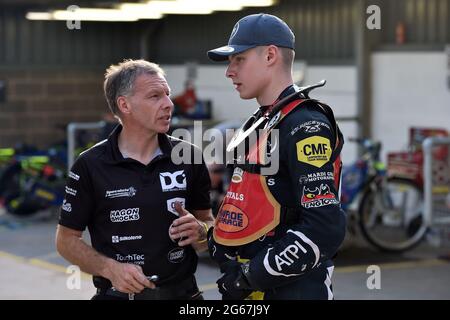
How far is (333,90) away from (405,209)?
269cm

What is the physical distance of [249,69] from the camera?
3340mm

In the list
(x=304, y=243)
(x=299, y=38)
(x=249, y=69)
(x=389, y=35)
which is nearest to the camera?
(x=304, y=243)

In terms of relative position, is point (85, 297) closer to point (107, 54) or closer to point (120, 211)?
point (120, 211)

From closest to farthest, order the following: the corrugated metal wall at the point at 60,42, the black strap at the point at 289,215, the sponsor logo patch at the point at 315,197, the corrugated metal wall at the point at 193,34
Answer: the sponsor logo patch at the point at 315,197, the black strap at the point at 289,215, the corrugated metal wall at the point at 193,34, the corrugated metal wall at the point at 60,42

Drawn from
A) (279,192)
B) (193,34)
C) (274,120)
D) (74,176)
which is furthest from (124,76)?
(193,34)

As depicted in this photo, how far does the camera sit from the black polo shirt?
3.84m

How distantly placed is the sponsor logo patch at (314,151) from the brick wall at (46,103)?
1251 cm

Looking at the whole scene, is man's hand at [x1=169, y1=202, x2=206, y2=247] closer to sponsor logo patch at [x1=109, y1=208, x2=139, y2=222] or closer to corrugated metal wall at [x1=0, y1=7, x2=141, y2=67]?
sponsor logo patch at [x1=109, y1=208, x2=139, y2=222]

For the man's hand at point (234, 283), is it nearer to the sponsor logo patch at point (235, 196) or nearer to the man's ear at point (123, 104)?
the sponsor logo patch at point (235, 196)

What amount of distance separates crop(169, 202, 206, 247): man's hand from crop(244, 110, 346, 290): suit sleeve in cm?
67

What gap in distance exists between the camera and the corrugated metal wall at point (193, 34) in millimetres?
11219

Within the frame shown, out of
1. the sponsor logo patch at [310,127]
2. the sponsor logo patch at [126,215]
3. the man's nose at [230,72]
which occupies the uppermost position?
the man's nose at [230,72]

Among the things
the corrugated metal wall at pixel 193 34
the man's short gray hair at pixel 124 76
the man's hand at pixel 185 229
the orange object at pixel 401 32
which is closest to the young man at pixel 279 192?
the man's hand at pixel 185 229

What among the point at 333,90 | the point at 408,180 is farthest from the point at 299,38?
the point at 408,180
